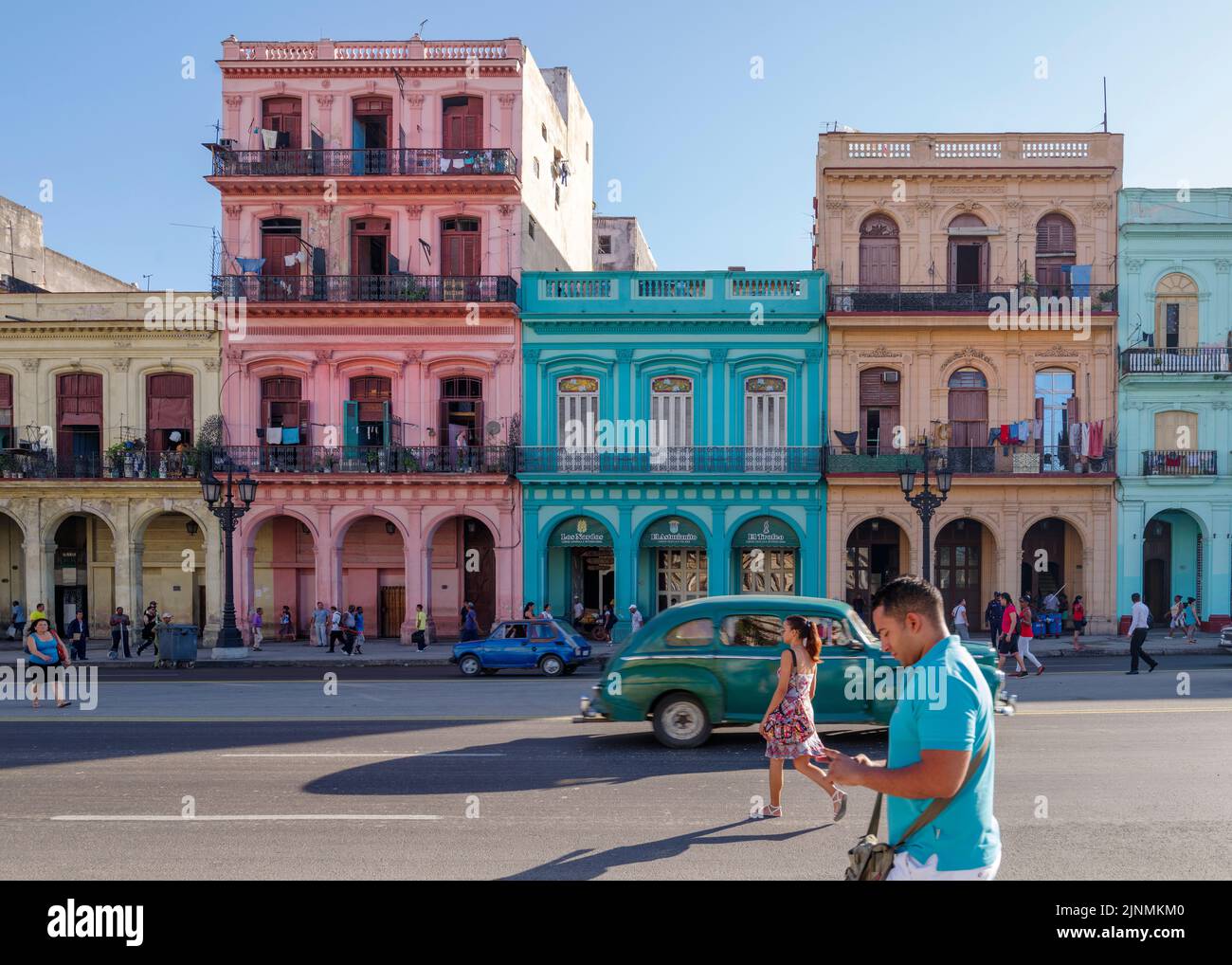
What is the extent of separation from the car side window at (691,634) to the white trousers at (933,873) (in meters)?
7.53

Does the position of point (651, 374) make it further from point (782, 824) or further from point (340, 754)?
point (782, 824)

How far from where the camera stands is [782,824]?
813cm

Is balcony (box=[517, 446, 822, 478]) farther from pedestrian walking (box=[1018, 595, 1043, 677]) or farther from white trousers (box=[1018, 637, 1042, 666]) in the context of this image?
white trousers (box=[1018, 637, 1042, 666])

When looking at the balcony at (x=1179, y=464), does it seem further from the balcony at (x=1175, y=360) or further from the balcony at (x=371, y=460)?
the balcony at (x=371, y=460)

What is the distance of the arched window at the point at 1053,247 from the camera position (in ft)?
92.4

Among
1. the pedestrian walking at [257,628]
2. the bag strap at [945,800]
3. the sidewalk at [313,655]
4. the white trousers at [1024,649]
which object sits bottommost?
the sidewalk at [313,655]

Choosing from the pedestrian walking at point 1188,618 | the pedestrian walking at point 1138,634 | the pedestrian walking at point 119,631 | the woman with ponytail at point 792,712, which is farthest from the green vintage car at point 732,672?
the pedestrian walking at point 119,631

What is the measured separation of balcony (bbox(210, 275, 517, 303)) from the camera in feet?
92.1

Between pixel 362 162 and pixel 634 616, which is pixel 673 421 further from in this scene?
pixel 362 162

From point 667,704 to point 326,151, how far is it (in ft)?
76.6

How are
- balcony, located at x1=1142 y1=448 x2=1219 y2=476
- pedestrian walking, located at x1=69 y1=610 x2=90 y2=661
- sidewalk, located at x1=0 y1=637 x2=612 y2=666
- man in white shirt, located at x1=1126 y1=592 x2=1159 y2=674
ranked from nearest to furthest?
1. man in white shirt, located at x1=1126 y1=592 x2=1159 y2=674
2. sidewalk, located at x1=0 y1=637 x2=612 y2=666
3. pedestrian walking, located at x1=69 y1=610 x2=90 y2=661
4. balcony, located at x1=1142 y1=448 x2=1219 y2=476

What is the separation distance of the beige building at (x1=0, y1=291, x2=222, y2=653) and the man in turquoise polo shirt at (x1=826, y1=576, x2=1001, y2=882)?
2812cm

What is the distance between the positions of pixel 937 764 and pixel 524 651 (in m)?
17.5

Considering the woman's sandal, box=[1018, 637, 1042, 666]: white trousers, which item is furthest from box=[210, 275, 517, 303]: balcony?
the woman's sandal
